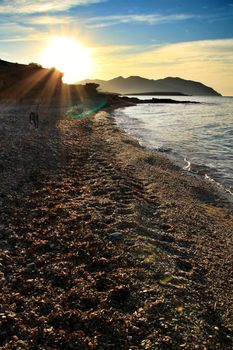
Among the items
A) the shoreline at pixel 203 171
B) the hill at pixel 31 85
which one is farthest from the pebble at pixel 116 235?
the hill at pixel 31 85

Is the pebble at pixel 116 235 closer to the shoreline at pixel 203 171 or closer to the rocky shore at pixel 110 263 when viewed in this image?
the rocky shore at pixel 110 263

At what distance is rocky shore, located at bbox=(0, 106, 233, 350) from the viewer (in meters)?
4.79

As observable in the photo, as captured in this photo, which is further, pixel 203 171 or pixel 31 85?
pixel 31 85

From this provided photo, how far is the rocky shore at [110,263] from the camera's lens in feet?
15.7

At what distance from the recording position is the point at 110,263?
6.53m

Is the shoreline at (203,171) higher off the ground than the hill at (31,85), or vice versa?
the hill at (31,85)

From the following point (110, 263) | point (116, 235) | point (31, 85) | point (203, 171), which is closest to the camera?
point (110, 263)

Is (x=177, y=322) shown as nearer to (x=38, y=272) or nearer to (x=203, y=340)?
(x=203, y=340)

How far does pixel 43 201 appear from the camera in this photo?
9953 mm

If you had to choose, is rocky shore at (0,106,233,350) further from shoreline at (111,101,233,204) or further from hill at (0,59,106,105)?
hill at (0,59,106,105)

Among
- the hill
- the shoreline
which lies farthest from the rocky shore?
the hill

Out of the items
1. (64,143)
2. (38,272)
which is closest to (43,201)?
(38,272)

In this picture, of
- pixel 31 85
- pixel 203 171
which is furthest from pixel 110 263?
pixel 31 85

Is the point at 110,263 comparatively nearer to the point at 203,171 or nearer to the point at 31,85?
the point at 203,171
